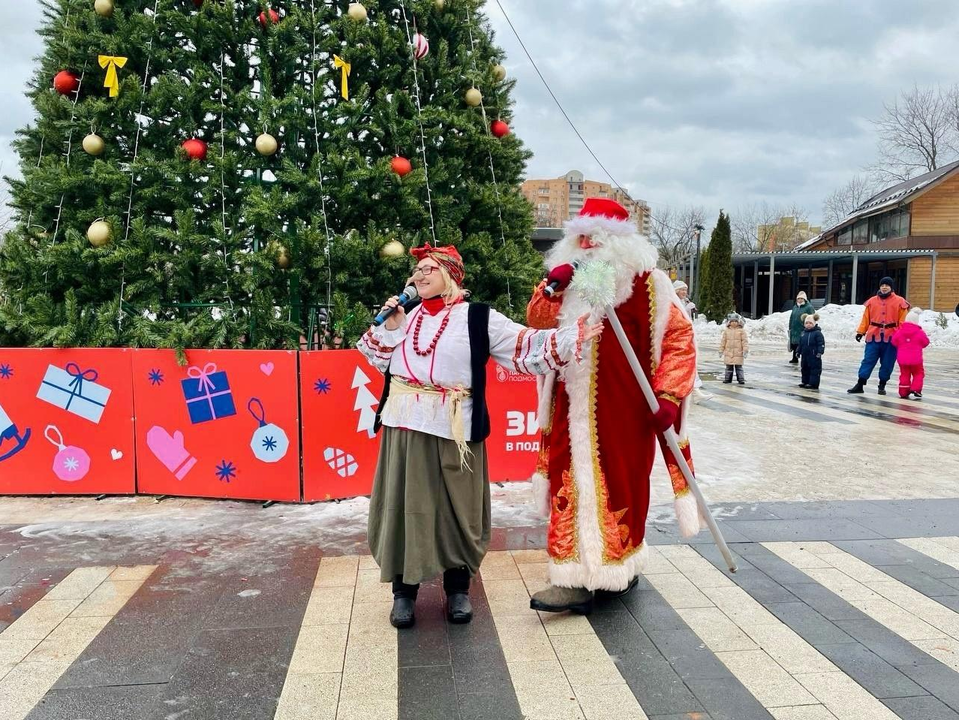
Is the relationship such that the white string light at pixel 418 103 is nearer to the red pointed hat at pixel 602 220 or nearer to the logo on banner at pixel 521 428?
the logo on banner at pixel 521 428

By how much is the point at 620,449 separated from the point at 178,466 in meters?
3.63

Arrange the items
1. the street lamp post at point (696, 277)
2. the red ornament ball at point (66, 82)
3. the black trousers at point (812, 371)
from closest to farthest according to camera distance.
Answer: the red ornament ball at point (66, 82) < the black trousers at point (812, 371) < the street lamp post at point (696, 277)

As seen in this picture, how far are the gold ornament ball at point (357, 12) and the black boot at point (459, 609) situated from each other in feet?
14.5

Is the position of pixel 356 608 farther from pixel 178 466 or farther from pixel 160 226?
pixel 160 226

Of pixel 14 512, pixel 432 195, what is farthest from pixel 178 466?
pixel 432 195

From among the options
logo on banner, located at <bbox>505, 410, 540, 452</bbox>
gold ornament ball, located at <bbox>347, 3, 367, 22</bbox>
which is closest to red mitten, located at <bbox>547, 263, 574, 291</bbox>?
logo on banner, located at <bbox>505, 410, 540, 452</bbox>

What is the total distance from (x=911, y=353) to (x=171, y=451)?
10.9 meters

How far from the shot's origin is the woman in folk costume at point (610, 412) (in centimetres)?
333

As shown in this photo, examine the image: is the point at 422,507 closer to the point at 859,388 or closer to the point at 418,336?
the point at 418,336

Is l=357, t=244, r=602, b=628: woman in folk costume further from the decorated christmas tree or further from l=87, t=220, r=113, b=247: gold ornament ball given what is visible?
l=87, t=220, r=113, b=247: gold ornament ball

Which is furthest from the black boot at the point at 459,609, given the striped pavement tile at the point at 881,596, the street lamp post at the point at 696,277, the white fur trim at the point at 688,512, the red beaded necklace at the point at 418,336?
the street lamp post at the point at 696,277

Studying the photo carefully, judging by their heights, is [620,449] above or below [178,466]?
above

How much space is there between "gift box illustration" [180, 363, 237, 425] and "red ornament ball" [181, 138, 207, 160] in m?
1.63

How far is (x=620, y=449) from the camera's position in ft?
11.0
